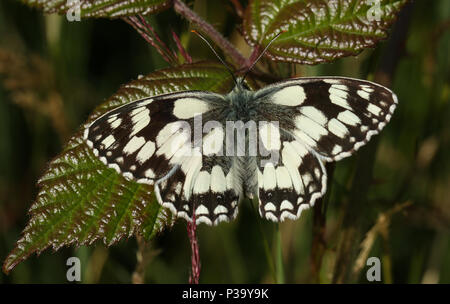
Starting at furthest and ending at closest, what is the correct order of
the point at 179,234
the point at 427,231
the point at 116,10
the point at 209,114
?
the point at 179,234
the point at 427,231
the point at 209,114
the point at 116,10

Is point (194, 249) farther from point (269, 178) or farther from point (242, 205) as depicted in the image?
point (242, 205)

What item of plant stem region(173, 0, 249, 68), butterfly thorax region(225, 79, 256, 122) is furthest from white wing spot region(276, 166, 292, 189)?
plant stem region(173, 0, 249, 68)

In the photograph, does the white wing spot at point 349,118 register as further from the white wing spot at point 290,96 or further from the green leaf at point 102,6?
the green leaf at point 102,6

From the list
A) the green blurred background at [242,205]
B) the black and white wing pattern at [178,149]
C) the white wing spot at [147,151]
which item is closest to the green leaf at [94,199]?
the black and white wing pattern at [178,149]

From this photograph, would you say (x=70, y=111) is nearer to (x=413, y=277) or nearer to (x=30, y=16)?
(x=30, y=16)

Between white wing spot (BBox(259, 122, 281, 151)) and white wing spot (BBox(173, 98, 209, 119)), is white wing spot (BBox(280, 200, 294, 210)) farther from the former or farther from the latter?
white wing spot (BBox(173, 98, 209, 119))

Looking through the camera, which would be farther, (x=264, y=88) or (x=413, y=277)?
(x=413, y=277)
